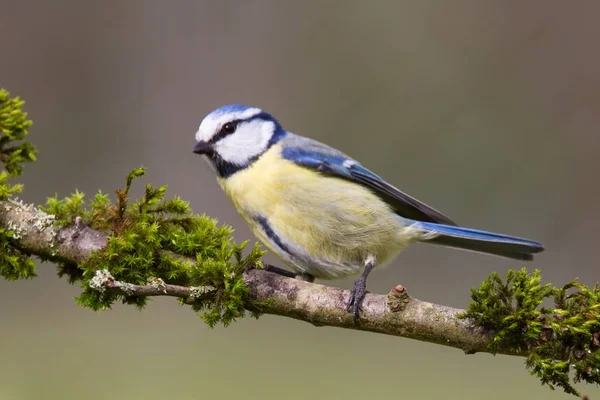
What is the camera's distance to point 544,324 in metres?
1.45

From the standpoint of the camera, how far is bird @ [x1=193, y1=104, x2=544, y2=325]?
2051 millimetres

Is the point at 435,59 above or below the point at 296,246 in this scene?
above

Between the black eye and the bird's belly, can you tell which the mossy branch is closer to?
the bird's belly

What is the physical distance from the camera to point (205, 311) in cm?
167

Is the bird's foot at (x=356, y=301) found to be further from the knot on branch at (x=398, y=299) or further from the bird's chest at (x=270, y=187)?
the bird's chest at (x=270, y=187)

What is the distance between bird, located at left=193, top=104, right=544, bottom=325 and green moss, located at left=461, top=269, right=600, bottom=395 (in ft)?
1.78

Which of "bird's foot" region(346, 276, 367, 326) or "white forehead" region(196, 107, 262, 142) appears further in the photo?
"white forehead" region(196, 107, 262, 142)

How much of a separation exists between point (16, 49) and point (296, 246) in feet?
11.3

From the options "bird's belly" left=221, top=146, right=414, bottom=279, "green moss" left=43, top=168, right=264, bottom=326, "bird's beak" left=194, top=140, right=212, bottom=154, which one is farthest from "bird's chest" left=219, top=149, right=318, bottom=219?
"green moss" left=43, top=168, right=264, bottom=326

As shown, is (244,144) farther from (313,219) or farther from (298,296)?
(298,296)

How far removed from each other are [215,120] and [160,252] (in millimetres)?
594

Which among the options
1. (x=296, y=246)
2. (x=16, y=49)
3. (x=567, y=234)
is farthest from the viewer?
(x=16, y=49)

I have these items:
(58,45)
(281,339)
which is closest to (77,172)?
(58,45)

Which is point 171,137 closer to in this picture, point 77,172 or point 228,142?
point 77,172
